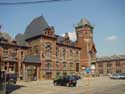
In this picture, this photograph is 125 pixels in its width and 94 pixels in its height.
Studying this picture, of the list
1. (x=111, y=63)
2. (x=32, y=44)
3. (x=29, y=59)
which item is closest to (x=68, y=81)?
(x=29, y=59)

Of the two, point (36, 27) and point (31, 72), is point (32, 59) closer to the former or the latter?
point (31, 72)

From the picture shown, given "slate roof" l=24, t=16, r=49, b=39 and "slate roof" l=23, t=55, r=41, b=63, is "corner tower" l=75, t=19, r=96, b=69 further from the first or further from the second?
"slate roof" l=23, t=55, r=41, b=63

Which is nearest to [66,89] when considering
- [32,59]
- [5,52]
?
[32,59]

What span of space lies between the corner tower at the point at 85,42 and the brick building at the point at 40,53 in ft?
4.44

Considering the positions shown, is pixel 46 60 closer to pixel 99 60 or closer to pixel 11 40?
pixel 11 40

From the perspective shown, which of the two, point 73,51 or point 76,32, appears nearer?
point 73,51

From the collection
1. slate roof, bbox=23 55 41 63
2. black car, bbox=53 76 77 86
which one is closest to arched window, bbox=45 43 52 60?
slate roof, bbox=23 55 41 63

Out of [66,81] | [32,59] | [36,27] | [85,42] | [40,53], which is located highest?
[36,27]

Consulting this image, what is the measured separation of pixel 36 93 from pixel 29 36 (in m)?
36.4

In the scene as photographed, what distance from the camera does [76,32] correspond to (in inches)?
3206

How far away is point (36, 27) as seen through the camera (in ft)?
206

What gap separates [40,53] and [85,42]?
22.6 meters

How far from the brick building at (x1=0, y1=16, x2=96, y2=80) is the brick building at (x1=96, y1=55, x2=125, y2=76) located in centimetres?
3720

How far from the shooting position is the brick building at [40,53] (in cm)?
5512
